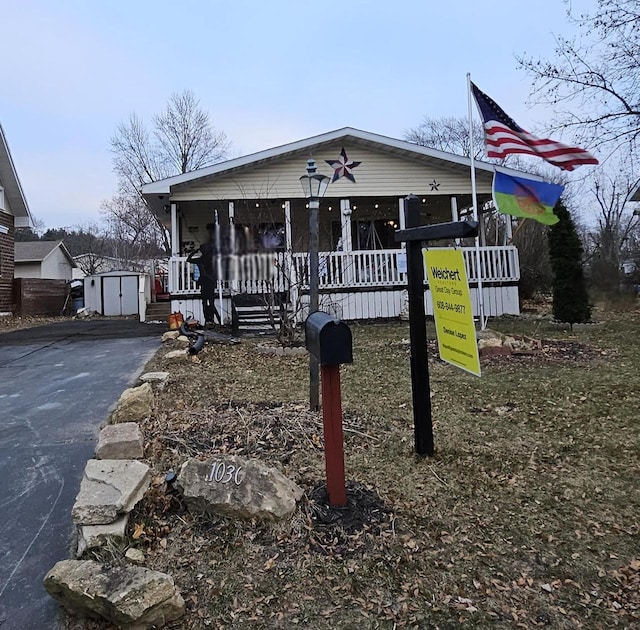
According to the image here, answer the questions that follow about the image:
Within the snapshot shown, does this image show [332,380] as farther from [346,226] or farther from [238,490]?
[346,226]

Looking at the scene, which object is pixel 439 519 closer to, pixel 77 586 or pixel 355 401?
pixel 77 586

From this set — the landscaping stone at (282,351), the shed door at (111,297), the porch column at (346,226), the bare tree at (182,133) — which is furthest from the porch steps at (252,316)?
the bare tree at (182,133)

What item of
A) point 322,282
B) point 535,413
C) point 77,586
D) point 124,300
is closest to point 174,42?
point 322,282

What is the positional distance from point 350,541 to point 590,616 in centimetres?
103

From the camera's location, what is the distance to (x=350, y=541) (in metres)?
2.22

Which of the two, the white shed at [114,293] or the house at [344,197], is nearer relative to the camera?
the house at [344,197]

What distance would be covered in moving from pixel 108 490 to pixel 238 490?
669mm

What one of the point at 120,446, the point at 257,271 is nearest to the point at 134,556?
the point at 120,446

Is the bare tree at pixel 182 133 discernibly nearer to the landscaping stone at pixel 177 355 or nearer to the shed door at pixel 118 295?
the shed door at pixel 118 295

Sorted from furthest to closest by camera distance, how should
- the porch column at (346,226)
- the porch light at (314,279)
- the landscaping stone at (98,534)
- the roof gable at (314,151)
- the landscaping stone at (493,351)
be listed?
1. the porch column at (346,226)
2. the roof gable at (314,151)
3. the landscaping stone at (493,351)
4. the porch light at (314,279)
5. the landscaping stone at (98,534)

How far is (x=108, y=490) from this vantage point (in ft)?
7.61

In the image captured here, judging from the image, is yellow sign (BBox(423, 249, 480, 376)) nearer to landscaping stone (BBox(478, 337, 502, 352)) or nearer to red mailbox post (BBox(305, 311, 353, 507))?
red mailbox post (BBox(305, 311, 353, 507))

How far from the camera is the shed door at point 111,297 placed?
2005cm

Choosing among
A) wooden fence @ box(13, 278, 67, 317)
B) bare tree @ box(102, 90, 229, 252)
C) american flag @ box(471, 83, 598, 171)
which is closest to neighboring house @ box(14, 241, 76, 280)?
bare tree @ box(102, 90, 229, 252)
